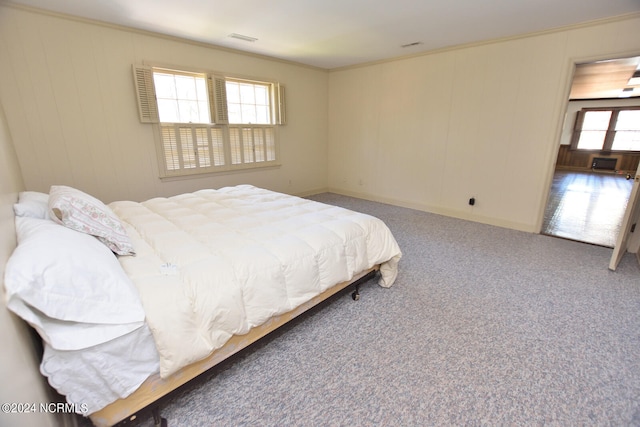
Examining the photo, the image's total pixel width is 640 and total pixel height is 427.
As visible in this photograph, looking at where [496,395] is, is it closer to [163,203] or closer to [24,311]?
[24,311]

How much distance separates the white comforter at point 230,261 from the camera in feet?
4.30

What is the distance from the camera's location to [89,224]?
1.58m

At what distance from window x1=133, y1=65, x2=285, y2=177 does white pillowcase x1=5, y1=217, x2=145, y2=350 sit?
112 inches

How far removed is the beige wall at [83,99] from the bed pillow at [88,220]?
2.03 meters

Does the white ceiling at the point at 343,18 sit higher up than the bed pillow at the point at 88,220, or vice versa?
the white ceiling at the point at 343,18

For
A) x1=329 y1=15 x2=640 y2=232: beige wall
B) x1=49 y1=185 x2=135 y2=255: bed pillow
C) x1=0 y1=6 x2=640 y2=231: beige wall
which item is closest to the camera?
x1=49 y1=185 x2=135 y2=255: bed pillow

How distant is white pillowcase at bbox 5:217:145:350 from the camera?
946 millimetres

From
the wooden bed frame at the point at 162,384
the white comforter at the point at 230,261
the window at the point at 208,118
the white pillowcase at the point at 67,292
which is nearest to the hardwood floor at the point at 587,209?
the white comforter at the point at 230,261

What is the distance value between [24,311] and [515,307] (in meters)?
2.87

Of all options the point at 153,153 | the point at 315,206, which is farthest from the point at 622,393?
the point at 153,153

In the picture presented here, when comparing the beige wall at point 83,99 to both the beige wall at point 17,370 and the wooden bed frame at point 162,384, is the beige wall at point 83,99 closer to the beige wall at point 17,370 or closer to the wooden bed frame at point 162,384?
the beige wall at point 17,370

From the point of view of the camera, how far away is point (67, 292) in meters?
1.04

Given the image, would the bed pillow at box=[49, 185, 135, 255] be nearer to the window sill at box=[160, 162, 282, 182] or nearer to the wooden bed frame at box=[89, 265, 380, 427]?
the wooden bed frame at box=[89, 265, 380, 427]

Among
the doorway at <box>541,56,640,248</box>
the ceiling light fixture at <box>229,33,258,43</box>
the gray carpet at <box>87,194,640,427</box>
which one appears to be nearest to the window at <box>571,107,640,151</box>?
the doorway at <box>541,56,640,248</box>
